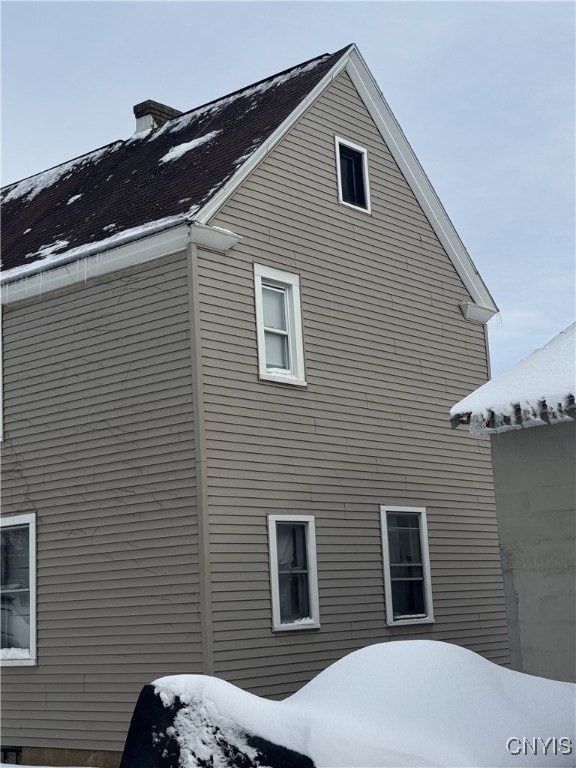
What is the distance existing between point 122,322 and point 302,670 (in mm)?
4939

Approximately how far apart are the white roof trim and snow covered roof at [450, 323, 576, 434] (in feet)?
18.7

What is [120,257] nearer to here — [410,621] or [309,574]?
[309,574]

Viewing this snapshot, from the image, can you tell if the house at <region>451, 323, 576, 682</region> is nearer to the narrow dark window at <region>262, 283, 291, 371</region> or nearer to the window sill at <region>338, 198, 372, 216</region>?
the narrow dark window at <region>262, 283, 291, 371</region>

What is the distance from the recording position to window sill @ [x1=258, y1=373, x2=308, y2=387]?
45.7ft

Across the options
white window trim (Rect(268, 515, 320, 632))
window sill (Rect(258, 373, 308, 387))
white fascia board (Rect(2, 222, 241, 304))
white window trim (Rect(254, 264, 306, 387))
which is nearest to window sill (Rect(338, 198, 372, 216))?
white window trim (Rect(254, 264, 306, 387))

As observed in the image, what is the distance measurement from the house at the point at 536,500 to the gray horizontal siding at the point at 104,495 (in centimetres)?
390

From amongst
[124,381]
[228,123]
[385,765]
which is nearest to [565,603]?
[385,765]

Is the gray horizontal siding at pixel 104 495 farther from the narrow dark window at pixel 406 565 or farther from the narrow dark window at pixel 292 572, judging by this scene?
the narrow dark window at pixel 406 565

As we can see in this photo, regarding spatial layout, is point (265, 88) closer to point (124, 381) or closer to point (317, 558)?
point (124, 381)

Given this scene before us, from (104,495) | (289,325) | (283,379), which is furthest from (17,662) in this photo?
(289,325)

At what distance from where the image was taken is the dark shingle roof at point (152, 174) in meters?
14.7

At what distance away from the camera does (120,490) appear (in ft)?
44.5

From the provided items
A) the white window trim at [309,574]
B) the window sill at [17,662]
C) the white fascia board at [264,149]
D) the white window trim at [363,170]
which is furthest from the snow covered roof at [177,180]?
the window sill at [17,662]

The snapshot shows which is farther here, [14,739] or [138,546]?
[14,739]
